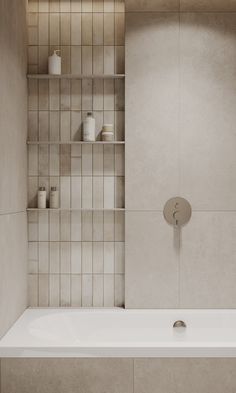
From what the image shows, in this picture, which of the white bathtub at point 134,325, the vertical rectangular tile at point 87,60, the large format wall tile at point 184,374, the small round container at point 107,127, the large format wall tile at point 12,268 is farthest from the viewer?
the vertical rectangular tile at point 87,60

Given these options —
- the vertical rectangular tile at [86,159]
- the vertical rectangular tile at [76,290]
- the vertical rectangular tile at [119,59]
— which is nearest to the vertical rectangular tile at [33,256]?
the vertical rectangular tile at [76,290]

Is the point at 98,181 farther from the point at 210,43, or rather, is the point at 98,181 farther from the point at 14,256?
the point at 210,43

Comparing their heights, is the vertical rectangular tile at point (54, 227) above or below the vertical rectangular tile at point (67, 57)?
below

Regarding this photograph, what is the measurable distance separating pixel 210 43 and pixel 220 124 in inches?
20.2

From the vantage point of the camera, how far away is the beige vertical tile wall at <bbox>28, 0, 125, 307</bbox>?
3.15 metres

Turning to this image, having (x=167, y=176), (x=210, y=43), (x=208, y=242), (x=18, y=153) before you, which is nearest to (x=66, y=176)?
(x=18, y=153)

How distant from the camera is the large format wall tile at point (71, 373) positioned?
228cm

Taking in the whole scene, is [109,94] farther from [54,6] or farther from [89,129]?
[54,6]

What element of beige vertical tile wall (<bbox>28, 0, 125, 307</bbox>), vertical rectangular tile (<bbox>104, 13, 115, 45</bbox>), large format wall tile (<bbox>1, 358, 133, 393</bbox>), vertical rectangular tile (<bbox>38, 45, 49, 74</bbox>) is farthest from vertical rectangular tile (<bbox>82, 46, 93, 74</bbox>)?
large format wall tile (<bbox>1, 358, 133, 393</bbox>)

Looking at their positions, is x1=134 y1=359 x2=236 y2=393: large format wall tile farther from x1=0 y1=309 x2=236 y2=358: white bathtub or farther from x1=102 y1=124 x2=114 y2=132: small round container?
x1=102 y1=124 x2=114 y2=132: small round container

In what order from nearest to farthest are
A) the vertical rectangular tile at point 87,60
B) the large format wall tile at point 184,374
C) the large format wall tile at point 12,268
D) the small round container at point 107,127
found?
the large format wall tile at point 184,374
the large format wall tile at point 12,268
the small round container at point 107,127
the vertical rectangular tile at point 87,60

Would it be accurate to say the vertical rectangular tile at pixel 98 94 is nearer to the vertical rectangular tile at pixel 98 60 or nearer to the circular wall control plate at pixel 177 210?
the vertical rectangular tile at pixel 98 60

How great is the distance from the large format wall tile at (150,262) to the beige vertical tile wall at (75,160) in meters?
0.11

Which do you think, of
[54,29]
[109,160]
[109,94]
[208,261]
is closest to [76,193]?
[109,160]
